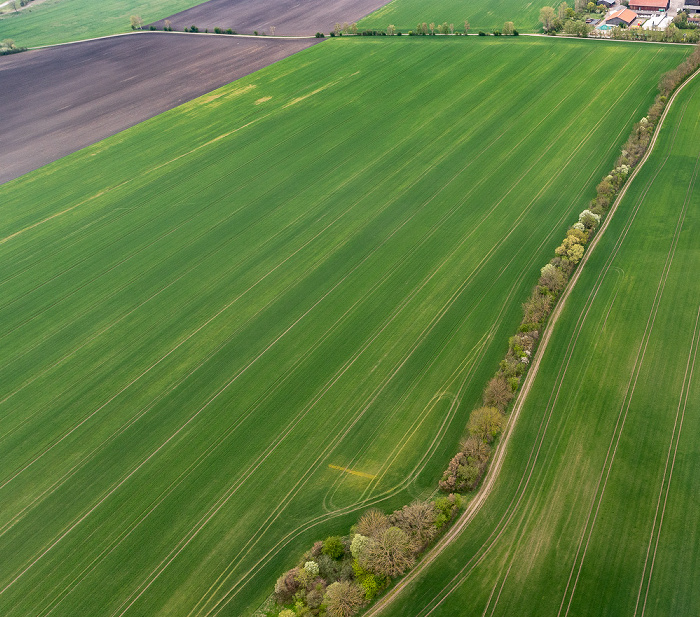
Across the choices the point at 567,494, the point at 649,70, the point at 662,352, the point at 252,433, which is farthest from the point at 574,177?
the point at 252,433

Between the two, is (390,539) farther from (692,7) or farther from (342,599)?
(692,7)

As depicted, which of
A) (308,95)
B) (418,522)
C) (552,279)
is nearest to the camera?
(418,522)

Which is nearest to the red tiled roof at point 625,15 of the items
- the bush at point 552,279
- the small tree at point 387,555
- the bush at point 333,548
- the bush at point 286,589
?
the bush at point 552,279

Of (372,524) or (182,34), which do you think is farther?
(182,34)

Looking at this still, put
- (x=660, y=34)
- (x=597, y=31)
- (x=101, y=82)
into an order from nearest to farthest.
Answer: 1. (x=660, y=34)
2. (x=101, y=82)
3. (x=597, y=31)

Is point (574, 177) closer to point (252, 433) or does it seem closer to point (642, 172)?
point (642, 172)

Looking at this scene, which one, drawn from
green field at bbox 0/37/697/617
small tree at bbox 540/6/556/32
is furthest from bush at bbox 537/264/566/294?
small tree at bbox 540/6/556/32

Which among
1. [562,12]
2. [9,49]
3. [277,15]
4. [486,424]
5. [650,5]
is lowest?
[486,424]

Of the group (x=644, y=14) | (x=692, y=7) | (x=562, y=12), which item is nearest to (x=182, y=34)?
(x=562, y=12)
